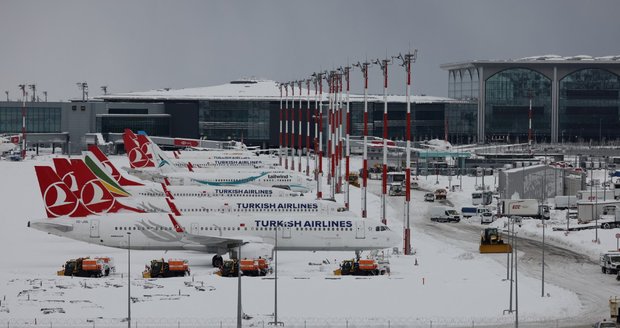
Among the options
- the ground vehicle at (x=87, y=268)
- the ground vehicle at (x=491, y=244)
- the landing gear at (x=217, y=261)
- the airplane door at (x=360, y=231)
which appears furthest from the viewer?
the ground vehicle at (x=491, y=244)

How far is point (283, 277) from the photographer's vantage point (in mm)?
70188

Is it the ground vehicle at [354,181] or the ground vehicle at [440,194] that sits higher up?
the ground vehicle at [354,181]

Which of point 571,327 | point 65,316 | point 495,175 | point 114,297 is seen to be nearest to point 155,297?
point 114,297

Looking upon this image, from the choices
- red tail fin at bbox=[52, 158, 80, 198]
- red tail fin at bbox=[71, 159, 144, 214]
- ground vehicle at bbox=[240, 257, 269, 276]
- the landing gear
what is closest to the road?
ground vehicle at bbox=[240, 257, 269, 276]

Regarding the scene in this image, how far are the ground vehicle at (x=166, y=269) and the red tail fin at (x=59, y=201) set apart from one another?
10094 millimetres

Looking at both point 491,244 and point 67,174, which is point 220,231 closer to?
point 67,174

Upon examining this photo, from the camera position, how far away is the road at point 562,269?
6162cm

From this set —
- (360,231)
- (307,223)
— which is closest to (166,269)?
(307,223)

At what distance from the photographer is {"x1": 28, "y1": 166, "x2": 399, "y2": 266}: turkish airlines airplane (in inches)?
2972

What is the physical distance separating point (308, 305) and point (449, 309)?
→ 7.31 metres

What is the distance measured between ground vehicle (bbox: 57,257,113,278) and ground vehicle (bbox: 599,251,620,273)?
3148cm

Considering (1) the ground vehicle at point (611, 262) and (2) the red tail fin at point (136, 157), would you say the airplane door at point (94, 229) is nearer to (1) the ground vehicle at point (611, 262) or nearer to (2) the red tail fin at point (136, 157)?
(1) the ground vehicle at point (611, 262)

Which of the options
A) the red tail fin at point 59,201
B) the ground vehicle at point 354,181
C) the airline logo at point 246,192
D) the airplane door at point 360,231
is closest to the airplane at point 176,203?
the red tail fin at point 59,201

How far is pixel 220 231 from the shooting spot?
76.5m
